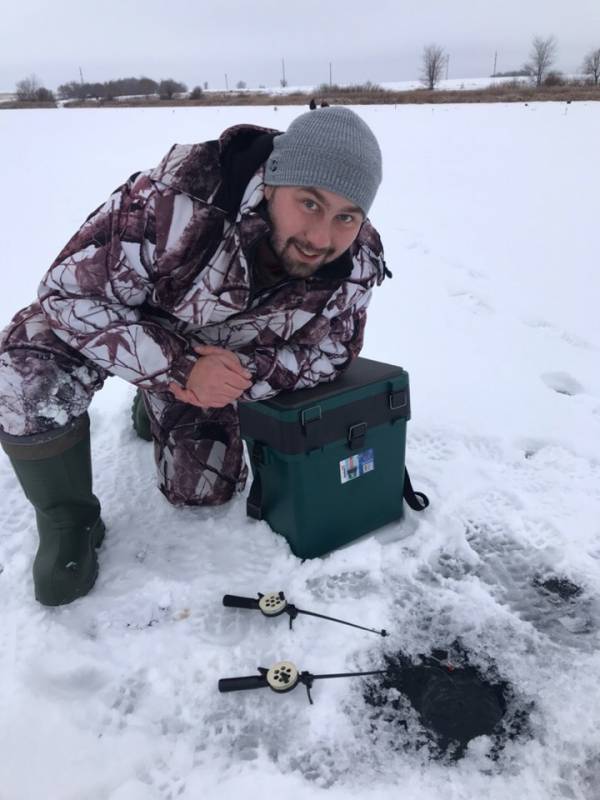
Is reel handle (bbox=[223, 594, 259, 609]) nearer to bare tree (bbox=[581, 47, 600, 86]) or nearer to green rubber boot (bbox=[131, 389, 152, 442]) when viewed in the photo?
green rubber boot (bbox=[131, 389, 152, 442])

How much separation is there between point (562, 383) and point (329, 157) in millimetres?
1734

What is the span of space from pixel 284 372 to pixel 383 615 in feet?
2.28

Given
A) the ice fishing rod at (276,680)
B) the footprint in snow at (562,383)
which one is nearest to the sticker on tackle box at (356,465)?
the ice fishing rod at (276,680)

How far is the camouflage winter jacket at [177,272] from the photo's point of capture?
147 centimetres

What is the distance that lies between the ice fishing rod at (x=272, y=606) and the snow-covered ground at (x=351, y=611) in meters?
0.03

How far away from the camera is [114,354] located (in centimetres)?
151

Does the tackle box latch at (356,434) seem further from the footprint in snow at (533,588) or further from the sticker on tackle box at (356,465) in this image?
the footprint in snow at (533,588)

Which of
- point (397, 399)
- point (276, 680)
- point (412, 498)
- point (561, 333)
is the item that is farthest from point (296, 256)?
point (561, 333)

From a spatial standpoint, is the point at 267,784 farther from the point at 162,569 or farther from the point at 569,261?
the point at 569,261

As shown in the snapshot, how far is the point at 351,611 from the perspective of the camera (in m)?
1.57

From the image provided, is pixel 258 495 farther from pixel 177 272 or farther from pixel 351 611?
pixel 177 272

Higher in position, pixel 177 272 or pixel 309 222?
pixel 309 222

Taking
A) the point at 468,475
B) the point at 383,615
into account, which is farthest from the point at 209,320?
the point at 468,475

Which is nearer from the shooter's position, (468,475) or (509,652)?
(509,652)
